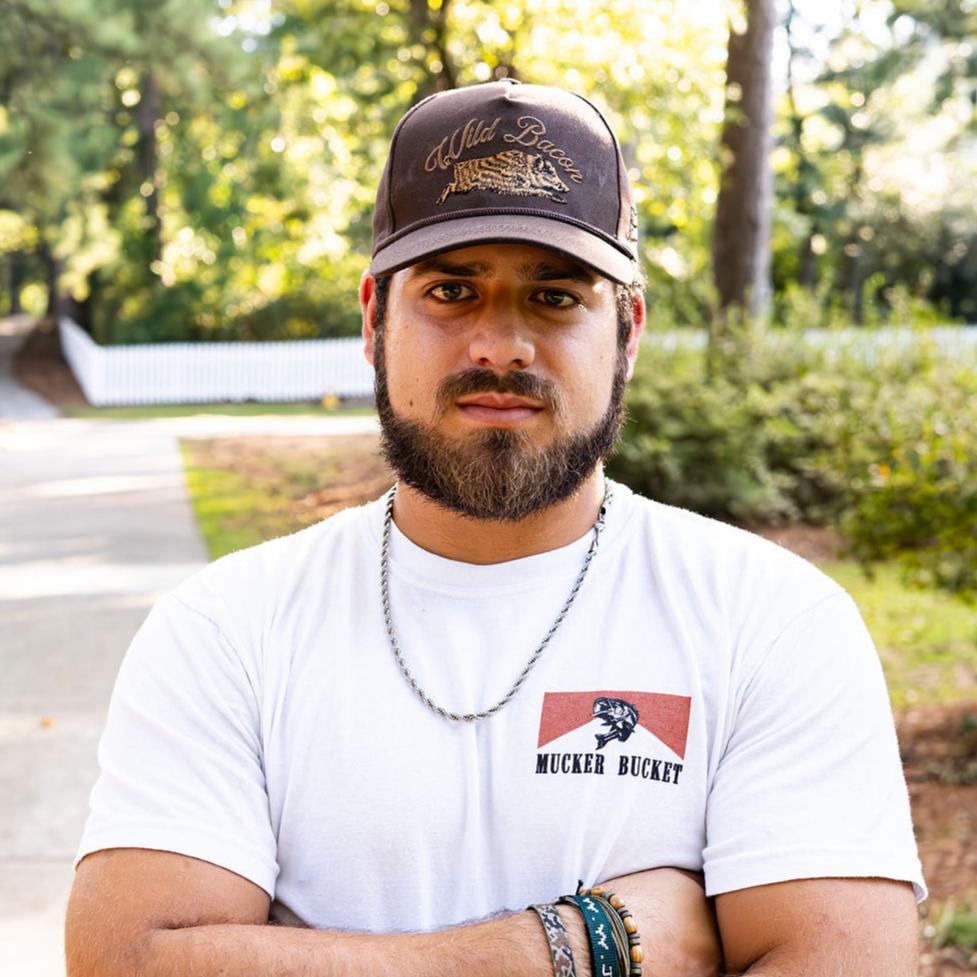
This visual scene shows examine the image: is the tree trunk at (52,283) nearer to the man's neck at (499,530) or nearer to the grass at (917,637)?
the grass at (917,637)

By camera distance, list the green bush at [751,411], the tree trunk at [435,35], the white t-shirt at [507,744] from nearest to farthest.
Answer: the white t-shirt at [507,744] → the tree trunk at [435,35] → the green bush at [751,411]

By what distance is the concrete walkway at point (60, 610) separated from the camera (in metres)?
4.64

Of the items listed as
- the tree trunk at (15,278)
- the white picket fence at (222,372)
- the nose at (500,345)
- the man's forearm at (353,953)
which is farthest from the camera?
the tree trunk at (15,278)

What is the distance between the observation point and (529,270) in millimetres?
2092

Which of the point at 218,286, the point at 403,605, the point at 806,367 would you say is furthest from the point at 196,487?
the point at 218,286

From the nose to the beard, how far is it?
0.06 feet

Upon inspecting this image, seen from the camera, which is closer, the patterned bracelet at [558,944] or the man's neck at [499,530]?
the patterned bracelet at [558,944]

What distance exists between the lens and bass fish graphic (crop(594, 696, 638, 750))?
1.93 metres

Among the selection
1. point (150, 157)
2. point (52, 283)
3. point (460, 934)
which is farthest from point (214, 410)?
point (460, 934)

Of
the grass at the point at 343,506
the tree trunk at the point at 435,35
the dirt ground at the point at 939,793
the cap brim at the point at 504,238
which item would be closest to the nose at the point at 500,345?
the cap brim at the point at 504,238

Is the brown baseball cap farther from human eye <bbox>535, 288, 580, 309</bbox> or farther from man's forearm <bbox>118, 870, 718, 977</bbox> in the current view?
man's forearm <bbox>118, 870, 718, 977</bbox>

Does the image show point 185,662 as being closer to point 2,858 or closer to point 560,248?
point 560,248

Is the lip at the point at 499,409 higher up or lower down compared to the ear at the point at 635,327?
lower down

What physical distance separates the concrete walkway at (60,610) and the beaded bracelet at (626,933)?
2743mm
